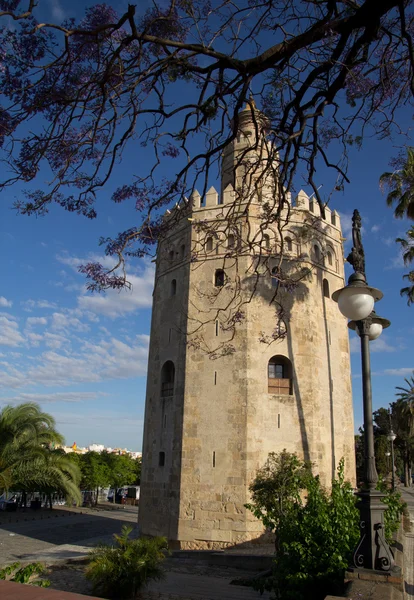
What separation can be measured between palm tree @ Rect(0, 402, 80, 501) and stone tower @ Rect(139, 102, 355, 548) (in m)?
7.15

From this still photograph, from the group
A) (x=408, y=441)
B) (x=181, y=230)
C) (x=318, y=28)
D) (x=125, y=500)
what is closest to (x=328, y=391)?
(x=181, y=230)

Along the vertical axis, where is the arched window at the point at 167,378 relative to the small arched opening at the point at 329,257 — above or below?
below

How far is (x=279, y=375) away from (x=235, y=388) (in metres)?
1.62

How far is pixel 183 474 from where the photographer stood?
14570mm

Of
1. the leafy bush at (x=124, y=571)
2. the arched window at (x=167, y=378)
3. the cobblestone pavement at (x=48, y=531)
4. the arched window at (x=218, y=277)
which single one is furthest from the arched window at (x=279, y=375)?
the cobblestone pavement at (x=48, y=531)

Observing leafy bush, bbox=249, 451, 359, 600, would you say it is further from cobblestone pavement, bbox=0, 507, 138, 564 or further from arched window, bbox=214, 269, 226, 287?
cobblestone pavement, bbox=0, 507, 138, 564

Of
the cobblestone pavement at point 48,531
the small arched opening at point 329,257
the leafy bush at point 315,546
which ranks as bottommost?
the cobblestone pavement at point 48,531

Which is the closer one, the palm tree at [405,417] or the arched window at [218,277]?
the arched window at [218,277]

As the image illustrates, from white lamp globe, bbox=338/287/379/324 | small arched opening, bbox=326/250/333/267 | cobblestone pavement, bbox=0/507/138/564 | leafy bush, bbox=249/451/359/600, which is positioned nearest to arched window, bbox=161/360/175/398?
cobblestone pavement, bbox=0/507/138/564

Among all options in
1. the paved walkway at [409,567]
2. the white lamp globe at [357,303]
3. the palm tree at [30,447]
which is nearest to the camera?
the white lamp globe at [357,303]

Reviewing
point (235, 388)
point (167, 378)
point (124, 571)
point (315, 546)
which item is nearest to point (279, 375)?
point (235, 388)

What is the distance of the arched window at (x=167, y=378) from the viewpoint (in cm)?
1641

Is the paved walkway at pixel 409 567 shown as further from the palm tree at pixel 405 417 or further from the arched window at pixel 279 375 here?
the palm tree at pixel 405 417

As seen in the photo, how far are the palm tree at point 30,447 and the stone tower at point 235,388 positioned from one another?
7152 millimetres
